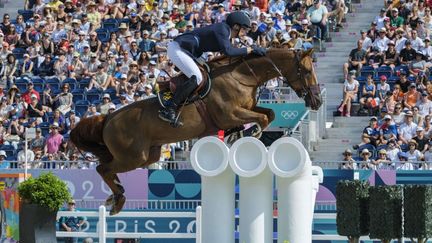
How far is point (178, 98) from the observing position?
16.9 meters

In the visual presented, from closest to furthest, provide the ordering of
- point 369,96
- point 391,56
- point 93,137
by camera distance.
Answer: point 93,137, point 369,96, point 391,56

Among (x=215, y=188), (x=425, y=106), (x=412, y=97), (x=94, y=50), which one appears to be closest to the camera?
(x=215, y=188)

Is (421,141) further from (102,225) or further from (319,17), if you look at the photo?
(102,225)

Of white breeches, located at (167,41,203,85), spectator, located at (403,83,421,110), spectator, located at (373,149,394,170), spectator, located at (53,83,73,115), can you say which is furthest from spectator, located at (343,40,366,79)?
white breeches, located at (167,41,203,85)

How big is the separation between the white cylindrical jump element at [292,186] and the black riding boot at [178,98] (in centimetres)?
166

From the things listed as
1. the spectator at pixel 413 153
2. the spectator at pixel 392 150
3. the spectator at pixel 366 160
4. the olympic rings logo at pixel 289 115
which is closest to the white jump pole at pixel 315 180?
the spectator at pixel 366 160

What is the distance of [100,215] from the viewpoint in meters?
18.3

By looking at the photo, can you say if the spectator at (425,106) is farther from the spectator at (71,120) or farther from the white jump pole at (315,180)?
the spectator at (71,120)

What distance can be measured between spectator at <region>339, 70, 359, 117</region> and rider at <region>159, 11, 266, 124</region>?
7.19 metres

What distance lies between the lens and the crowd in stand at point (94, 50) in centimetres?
2519

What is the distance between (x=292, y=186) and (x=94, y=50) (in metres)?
12.7

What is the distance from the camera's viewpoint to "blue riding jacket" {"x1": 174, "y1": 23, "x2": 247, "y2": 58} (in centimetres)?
1673

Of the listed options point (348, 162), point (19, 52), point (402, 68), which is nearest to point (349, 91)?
point (402, 68)

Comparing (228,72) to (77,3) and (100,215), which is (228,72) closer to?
(100,215)
